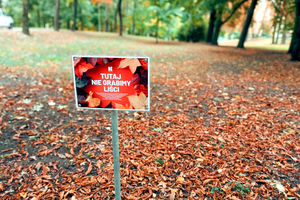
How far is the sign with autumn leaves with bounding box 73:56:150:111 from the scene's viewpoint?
176 cm

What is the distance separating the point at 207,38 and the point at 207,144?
771 inches

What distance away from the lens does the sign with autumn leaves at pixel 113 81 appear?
1.76m

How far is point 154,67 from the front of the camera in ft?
29.1

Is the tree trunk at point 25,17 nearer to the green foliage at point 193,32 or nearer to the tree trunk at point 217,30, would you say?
the tree trunk at point 217,30

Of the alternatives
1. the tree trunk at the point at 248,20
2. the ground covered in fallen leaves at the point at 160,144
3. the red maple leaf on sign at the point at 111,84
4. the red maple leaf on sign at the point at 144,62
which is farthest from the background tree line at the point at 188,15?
the red maple leaf on sign at the point at 111,84

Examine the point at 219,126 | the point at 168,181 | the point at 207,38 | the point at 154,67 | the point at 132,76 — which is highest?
the point at 207,38

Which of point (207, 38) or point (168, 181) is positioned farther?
point (207, 38)

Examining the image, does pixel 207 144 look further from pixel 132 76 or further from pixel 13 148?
pixel 13 148

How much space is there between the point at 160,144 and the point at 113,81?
201 cm

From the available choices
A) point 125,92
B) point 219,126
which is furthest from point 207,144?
point 125,92

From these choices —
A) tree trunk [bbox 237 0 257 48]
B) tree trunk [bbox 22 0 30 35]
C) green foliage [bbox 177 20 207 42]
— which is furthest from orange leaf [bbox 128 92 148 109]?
green foliage [bbox 177 20 207 42]

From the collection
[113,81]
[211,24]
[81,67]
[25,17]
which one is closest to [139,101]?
[113,81]

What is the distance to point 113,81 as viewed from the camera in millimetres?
1800

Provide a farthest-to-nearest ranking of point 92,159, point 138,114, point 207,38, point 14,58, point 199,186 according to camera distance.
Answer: point 207,38 → point 14,58 → point 138,114 → point 92,159 → point 199,186
